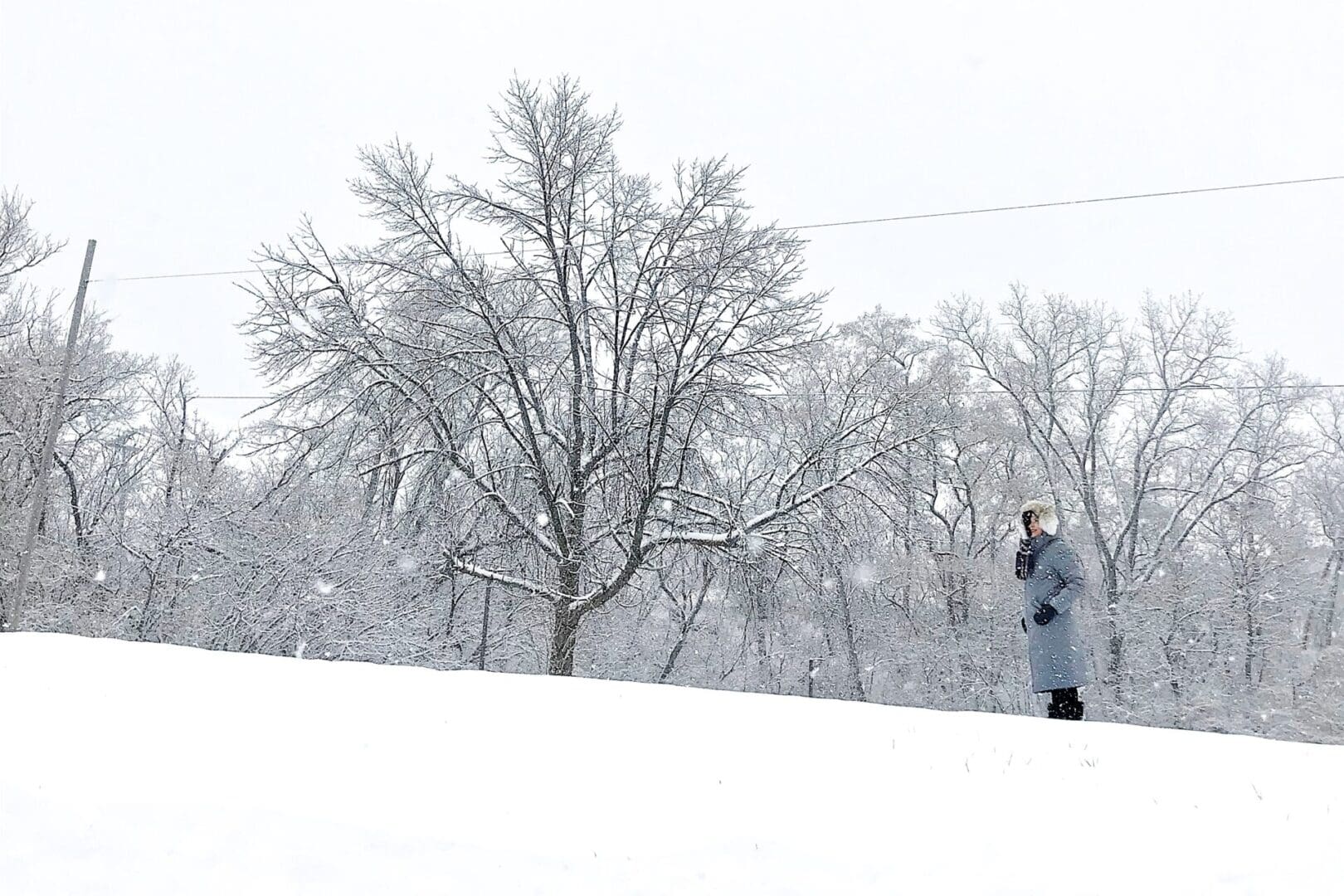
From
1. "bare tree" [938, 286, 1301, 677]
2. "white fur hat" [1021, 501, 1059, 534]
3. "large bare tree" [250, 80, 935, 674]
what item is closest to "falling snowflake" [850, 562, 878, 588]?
"bare tree" [938, 286, 1301, 677]

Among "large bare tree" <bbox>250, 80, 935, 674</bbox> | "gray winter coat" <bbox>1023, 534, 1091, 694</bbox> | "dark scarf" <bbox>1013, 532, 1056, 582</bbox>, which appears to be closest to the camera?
"gray winter coat" <bbox>1023, 534, 1091, 694</bbox>

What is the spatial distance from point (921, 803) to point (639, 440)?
35.6 ft

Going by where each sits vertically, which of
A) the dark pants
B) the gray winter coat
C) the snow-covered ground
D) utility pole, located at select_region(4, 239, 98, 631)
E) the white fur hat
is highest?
utility pole, located at select_region(4, 239, 98, 631)

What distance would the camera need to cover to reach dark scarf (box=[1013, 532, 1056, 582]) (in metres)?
6.70

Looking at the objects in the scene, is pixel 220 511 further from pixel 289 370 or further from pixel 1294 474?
pixel 1294 474

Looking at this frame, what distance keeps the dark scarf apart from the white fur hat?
0.16 feet

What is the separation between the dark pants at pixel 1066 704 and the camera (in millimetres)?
6418

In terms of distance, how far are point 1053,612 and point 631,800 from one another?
3694 mm

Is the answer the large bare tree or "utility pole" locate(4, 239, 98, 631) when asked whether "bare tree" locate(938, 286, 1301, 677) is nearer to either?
the large bare tree

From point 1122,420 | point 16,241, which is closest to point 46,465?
point 16,241

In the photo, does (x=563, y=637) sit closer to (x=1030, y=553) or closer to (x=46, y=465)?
(x=1030, y=553)

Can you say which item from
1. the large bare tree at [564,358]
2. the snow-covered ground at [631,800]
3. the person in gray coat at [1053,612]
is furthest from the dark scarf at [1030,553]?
the large bare tree at [564,358]

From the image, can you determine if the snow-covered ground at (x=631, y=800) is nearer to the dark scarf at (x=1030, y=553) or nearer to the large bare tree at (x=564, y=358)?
the dark scarf at (x=1030, y=553)

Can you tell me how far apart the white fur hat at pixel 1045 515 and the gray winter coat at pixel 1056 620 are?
0.05 meters
